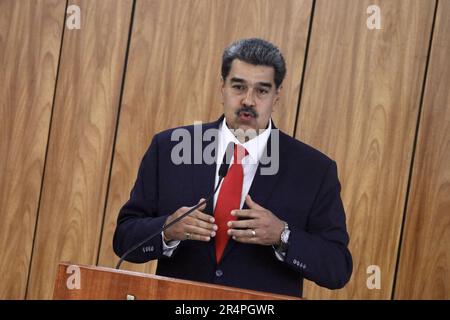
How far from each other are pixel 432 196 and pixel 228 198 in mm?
1348

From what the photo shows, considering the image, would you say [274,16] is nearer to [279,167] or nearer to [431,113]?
[431,113]

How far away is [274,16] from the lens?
3018mm

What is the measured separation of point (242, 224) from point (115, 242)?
43cm

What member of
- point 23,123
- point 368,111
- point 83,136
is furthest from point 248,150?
point 23,123

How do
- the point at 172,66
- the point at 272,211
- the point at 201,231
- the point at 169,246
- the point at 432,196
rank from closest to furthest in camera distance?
the point at 201,231, the point at 169,246, the point at 272,211, the point at 432,196, the point at 172,66

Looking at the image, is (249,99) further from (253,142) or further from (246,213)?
(246,213)

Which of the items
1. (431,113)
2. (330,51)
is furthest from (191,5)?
(431,113)

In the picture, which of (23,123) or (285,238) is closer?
(285,238)

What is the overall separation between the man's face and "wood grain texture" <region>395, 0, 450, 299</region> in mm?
1167

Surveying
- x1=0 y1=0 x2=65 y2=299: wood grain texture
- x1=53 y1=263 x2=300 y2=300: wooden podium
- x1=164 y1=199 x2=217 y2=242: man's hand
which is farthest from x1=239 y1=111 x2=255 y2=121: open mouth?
x1=0 y1=0 x2=65 y2=299: wood grain texture

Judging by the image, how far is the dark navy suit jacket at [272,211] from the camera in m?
1.80

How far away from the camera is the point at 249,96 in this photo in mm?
1938

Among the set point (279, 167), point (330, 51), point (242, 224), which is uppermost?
point (330, 51)
